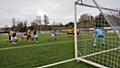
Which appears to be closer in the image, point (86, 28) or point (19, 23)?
point (86, 28)

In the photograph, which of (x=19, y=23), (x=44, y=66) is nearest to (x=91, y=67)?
(x=44, y=66)

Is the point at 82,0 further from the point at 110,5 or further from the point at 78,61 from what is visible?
the point at 78,61

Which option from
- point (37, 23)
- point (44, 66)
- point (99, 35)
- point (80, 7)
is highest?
point (37, 23)

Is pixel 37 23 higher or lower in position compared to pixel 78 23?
higher

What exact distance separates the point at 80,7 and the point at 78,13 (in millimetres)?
272

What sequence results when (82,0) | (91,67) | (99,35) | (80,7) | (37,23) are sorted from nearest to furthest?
(91,67), (82,0), (80,7), (99,35), (37,23)

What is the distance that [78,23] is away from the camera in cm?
520

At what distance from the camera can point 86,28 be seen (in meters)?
5.38

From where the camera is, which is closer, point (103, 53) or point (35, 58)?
point (35, 58)

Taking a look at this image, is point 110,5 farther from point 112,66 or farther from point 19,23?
point 19,23

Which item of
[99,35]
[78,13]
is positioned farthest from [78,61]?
[99,35]

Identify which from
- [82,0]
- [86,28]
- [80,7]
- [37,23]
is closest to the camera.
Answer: [82,0]

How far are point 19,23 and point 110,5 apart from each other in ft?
227

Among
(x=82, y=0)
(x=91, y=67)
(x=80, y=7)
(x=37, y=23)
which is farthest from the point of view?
(x=37, y=23)
